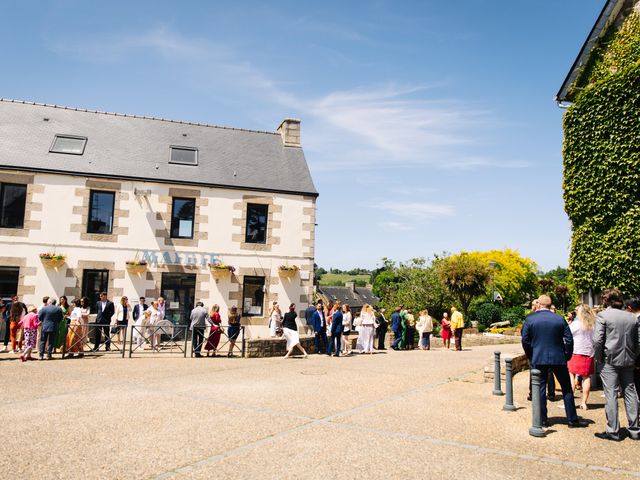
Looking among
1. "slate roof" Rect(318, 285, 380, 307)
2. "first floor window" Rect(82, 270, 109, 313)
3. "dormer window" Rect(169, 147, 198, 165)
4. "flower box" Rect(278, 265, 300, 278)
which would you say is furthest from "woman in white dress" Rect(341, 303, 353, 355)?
"slate roof" Rect(318, 285, 380, 307)

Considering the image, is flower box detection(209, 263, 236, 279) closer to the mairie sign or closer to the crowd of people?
the mairie sign

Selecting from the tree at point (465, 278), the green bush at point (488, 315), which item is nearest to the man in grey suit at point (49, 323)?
the tree at point (465, 278)

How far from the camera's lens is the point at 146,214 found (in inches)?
680

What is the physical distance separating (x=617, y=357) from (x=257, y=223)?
1395 centimetres

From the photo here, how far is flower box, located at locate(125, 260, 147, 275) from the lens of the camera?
16.7 m

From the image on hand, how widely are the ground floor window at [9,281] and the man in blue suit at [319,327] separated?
9682 millimetres

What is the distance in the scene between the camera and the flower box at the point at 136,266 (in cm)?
1667

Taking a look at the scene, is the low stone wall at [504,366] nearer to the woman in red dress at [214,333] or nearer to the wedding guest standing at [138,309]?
the woman in red dress at [214,333]

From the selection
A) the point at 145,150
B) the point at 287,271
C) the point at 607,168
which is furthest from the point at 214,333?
the point at 607,168

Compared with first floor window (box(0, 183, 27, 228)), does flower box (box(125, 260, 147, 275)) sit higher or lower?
lower

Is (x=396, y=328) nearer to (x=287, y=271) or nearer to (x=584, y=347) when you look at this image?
(x=287, y=271)

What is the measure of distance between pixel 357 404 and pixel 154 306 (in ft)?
32.2

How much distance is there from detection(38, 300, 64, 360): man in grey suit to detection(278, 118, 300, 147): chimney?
11484 mm

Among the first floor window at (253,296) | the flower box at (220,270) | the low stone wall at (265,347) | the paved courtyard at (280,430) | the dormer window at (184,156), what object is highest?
the dormer window at (184,156)
